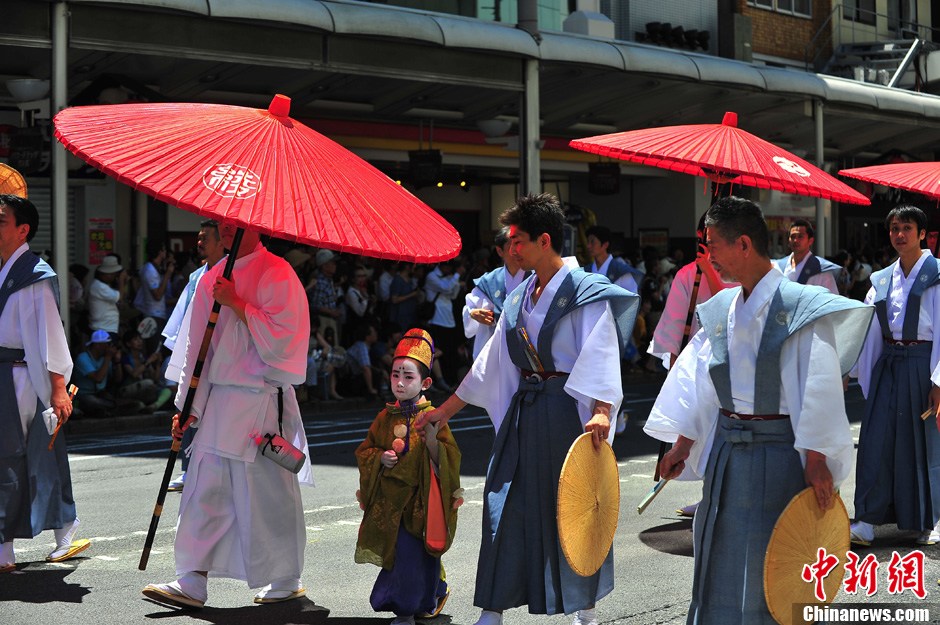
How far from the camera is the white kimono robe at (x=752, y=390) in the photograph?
176 inches

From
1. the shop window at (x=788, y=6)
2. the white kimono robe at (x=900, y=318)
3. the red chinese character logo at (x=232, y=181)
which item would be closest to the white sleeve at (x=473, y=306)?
the white kimono robe at (x=900, y=318)

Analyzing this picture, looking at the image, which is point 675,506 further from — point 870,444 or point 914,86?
point 914,86

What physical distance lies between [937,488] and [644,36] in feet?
54.6

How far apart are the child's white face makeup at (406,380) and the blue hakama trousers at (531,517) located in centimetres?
52

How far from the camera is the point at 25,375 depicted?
6738 millimetres

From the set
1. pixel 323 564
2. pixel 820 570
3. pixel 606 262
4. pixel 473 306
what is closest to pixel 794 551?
pixel 820 570

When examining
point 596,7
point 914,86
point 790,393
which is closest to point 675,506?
point 790,393

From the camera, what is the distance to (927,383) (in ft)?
25.1

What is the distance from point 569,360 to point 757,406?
112cm

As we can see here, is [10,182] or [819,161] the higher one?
[819,161]

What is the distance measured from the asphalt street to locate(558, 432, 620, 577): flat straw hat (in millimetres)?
753

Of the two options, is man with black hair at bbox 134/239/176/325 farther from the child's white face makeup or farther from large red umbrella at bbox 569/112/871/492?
the child's white face makeup

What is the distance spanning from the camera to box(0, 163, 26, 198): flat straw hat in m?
7.09

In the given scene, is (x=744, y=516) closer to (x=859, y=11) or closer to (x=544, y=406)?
(x=544, y=406)
